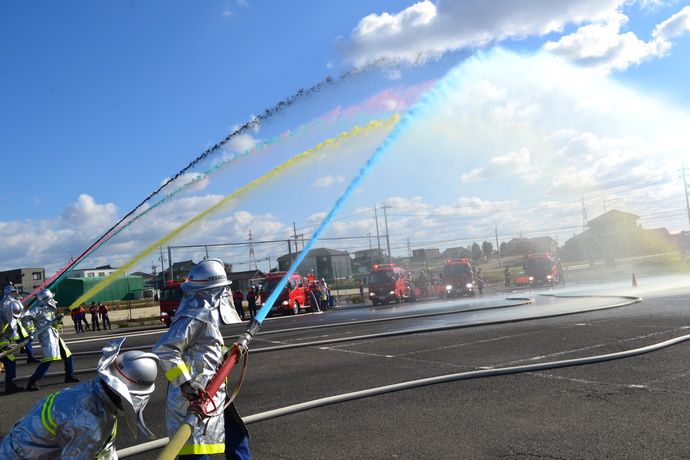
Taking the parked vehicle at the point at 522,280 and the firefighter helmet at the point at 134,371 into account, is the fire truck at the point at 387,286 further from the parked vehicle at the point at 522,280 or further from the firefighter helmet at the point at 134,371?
the firefighter helmet at the point at 134,371

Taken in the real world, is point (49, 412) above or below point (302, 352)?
above

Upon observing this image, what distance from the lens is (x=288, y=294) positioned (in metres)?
29.4

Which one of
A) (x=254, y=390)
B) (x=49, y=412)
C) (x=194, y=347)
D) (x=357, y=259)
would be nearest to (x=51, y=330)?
(x=254, y=390)

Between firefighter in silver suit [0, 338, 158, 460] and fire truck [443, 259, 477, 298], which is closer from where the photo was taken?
firefighter in silver suit [0, 338, 158, 460]

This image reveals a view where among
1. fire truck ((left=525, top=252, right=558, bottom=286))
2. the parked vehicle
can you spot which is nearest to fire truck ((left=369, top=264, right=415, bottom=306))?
fire truck ((left=525, top=252, right=558, bottom=286))

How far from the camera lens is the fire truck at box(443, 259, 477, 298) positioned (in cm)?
3375

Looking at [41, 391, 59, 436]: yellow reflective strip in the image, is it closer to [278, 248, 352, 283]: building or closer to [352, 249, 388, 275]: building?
[278, 248, 352, 283]: building

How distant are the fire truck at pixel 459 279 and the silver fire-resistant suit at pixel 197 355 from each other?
100 feet

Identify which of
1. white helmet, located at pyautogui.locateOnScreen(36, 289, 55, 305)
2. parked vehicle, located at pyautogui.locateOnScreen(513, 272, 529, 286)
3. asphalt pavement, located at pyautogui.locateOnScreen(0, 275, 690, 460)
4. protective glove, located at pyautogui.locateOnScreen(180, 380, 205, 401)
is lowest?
parked vehicle, located at pyautogui.locateOnScreen(513, 272, 529, 286)

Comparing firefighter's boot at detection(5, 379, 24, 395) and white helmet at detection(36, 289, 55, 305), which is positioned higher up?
white helmet at detection(36, 289, 55, 305)

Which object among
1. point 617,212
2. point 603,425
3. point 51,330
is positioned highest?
point 617,212

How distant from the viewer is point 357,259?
65.8 m

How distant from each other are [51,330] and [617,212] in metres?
60.2

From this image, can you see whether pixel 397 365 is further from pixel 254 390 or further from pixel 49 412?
pixel 49 412
